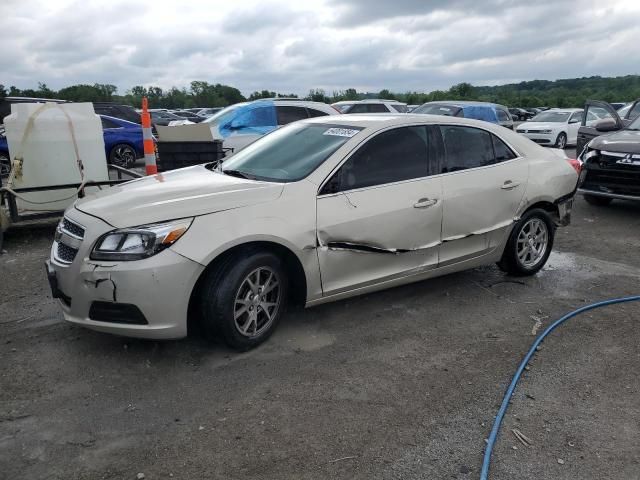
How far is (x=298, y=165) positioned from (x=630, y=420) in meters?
2.73

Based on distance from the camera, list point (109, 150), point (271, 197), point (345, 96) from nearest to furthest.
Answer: point (271, 197) → point (109, 150) → point (345, 96)

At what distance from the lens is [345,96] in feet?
170

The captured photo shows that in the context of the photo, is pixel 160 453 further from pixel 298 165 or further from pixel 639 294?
pixel 639 294

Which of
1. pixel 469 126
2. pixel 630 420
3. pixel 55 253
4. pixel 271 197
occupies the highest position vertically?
pixel 469 126

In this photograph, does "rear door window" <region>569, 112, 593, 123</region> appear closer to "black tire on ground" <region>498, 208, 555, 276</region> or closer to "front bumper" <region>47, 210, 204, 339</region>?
"black tire on ground" <region>498, 208, 555, 276</region>

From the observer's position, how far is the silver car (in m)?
3.45

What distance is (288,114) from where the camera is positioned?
11.6 m

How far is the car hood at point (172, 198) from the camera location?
3529mm

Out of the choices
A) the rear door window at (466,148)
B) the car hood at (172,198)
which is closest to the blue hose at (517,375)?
the rear door window at (466,148)

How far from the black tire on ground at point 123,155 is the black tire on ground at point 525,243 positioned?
11460mm

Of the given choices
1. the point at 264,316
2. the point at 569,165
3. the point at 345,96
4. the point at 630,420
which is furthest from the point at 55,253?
the point at 345,96

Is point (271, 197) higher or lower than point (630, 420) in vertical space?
higher

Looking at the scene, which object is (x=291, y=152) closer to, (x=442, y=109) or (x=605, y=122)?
(x=605, y=122)

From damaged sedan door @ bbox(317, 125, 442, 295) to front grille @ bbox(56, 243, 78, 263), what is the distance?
1.64 meters
